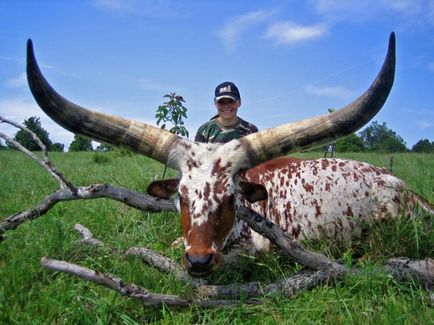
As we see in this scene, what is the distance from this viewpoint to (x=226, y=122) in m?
7.07

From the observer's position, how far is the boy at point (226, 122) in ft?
22.4

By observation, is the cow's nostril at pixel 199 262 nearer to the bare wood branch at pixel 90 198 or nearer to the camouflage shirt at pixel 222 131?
the bare wood branch at pixel 90 198

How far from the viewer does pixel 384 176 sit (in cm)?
423

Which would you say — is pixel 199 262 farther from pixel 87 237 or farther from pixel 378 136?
pixel 378 136

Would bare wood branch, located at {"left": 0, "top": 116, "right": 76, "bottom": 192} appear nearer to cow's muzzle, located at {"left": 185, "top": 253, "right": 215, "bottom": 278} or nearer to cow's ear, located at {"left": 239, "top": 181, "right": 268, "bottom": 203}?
cow's muzzle, located at {"left": 185, "top": 253, "right": 215, "bottom": 278}

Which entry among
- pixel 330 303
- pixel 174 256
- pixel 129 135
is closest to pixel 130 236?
pixel 174 256

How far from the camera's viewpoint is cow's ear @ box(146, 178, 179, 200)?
3.74 metres

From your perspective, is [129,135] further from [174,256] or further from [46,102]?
[174,256]

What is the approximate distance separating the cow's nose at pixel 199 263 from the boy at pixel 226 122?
4069 millimetres

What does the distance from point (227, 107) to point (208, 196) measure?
3860 millimetres

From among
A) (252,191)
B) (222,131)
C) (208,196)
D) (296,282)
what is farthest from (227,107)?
(296,282)

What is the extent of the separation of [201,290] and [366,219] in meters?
1.77

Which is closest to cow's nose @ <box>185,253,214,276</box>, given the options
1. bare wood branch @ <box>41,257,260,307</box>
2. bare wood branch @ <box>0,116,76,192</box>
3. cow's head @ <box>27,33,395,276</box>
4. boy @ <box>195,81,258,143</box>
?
cow's head @ <box>27,33,395,276</box>

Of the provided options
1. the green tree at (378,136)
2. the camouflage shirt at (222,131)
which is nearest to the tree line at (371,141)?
the green tree at (378,136)
